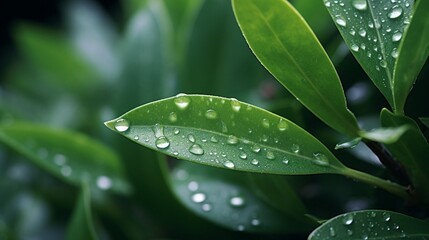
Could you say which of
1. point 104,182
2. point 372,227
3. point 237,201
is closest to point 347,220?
point 372,227

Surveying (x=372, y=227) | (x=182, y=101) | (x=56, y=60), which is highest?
(x=56, y=60)

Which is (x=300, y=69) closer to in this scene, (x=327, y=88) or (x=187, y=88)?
(x=327, y=88)

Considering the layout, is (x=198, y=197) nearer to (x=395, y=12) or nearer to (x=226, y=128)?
(x=226, y=128)

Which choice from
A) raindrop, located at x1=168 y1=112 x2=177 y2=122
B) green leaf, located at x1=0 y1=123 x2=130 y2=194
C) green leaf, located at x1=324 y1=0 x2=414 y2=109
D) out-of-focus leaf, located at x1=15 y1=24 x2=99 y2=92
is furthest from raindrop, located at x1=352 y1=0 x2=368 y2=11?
out-of-focus leaf, located at x1=15 y1=24 x2=99 y2=92

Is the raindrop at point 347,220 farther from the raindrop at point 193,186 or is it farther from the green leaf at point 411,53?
the raindrop at point 193,186

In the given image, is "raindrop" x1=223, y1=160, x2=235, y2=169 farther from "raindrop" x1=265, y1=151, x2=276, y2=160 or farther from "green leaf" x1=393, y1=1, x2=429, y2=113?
"green leaf" x1=393, y1=1, x2=429, y2=113

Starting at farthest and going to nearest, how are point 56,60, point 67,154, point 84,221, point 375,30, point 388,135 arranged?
1. point 56,60
2. point 67,154
3. point 84,221
4. point 375,30
5. point 388,135

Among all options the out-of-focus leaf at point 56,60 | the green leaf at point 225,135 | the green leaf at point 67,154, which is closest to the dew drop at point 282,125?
the green leaf at point 225,135
